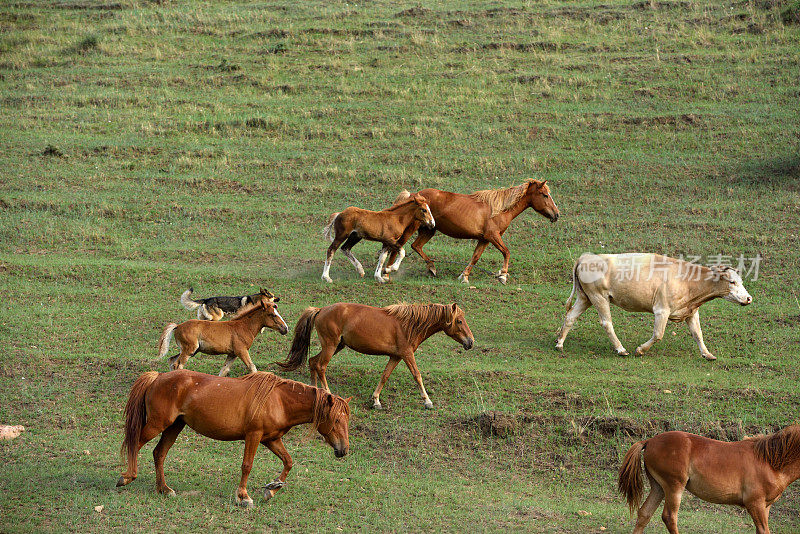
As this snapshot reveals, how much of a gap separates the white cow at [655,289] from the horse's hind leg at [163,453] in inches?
275

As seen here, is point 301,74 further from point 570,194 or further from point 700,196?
point 700,196

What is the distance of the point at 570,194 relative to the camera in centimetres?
2123

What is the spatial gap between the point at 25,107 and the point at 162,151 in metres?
5.87

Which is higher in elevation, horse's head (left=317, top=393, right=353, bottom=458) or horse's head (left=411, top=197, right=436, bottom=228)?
horse's head (left=411, top=197, right=436, bottom=228)

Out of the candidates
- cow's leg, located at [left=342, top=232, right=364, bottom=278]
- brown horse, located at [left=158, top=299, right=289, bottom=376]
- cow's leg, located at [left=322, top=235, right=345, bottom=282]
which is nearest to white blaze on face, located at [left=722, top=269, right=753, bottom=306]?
cow's leg, located at [left=342, top=232, right=364, bottom=278]

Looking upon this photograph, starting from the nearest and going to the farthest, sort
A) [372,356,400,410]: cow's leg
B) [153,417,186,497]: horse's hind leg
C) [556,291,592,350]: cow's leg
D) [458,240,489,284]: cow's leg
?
[153,417,186,497]: horse's hind leg < [372,356,400,410]: cow's leg < [556,291,592,350]: cow's leg < [458,240,489,284]: cow's leg

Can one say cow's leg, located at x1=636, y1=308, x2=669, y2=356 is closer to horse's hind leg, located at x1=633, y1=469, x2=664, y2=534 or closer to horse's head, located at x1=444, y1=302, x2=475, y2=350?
horse's head, located at x1=444, y1=302, x2=475, y2=350

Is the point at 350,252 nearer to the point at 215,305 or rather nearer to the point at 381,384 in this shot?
the point at 215,305

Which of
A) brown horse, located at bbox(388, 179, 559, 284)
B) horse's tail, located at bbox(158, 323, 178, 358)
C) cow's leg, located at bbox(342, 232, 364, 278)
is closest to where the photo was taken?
horse's tail, located at bbox(158, 323, 178, 358)

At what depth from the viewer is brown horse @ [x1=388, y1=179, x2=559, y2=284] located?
1748 cm

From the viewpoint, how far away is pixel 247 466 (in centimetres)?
960

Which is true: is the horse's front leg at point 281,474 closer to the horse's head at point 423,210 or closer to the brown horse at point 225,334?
the brown horse at point 225,334

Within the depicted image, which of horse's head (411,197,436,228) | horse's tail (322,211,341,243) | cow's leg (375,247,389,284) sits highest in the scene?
horse's head (411,197,436,228)

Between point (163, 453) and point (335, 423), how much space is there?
2.00 m
